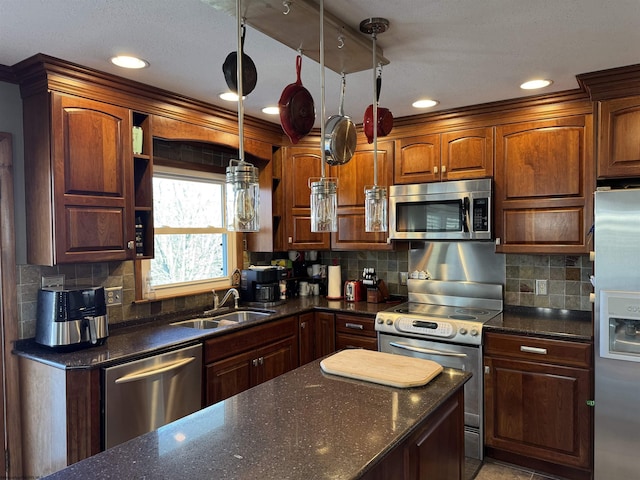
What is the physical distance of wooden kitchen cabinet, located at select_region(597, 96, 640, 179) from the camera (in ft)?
8.12

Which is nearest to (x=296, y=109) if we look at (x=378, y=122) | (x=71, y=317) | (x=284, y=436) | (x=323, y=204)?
(x=323, y=204)

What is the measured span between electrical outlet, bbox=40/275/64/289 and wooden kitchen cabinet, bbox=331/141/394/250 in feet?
6.84

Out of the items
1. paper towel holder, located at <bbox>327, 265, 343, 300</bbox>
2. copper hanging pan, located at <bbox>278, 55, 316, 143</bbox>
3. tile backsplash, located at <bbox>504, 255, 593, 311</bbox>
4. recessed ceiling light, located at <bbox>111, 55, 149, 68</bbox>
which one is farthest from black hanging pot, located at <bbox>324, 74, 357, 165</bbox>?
paper towel holder, located at <bbox>327, 265, 343, 300</bbox>

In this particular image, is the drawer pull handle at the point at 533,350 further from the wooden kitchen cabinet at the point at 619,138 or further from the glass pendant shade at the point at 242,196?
the glass pendant shade at the point at 242,196

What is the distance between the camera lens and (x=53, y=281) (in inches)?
99.7

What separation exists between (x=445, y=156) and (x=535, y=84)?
80 centimetres

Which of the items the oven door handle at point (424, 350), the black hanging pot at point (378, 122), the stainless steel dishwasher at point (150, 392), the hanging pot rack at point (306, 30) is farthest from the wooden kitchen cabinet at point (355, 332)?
the hanging pot rack at point (306, 30)

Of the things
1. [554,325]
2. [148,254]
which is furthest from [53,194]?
[554,325]

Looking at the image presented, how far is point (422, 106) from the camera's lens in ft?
10.5

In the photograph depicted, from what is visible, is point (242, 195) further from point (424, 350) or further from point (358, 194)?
point (358, 194)

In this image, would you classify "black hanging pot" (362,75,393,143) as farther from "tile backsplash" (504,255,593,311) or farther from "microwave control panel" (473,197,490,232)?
"tile backsplash" (504,255,593,311)

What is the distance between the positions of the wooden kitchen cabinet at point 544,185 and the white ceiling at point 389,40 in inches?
12.7

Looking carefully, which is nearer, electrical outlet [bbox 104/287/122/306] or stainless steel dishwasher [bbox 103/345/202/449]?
stainless steel dishwasher [bbox 103/345/202/449]

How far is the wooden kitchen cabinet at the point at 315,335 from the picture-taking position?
3.49 m
